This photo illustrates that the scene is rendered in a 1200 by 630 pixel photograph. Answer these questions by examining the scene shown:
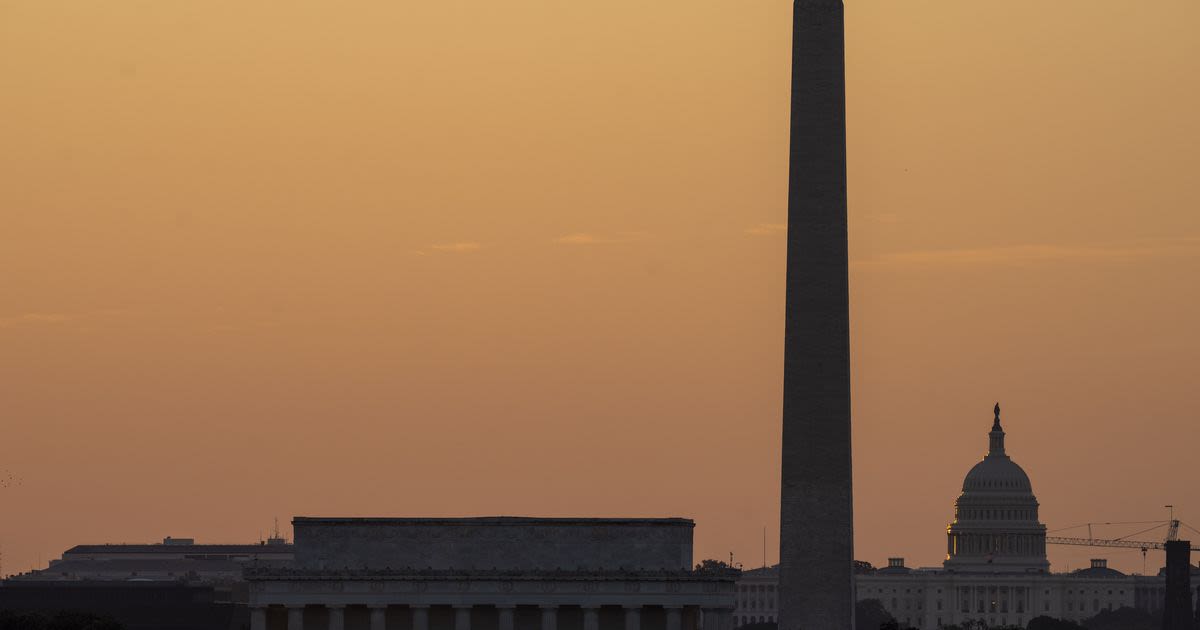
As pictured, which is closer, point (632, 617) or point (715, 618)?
point (632, 617)

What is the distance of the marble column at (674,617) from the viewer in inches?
6289

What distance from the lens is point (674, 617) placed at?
160 meters

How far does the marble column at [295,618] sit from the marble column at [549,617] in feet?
39.0

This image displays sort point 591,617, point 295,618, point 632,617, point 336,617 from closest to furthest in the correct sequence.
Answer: point 295,618
point 336,617
point 591,617
point 632,617

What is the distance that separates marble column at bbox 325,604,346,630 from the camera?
158 meters

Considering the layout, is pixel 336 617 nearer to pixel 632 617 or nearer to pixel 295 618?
pixel 295 618

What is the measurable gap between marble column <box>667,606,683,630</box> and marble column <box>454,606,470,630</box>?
32.5ft

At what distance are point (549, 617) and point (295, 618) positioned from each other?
12.5 metres

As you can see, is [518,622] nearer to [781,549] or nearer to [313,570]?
[313,570]

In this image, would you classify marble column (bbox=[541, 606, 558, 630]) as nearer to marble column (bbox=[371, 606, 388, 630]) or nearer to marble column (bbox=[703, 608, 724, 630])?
marble column (bbox=[703, 608, 724, 630])

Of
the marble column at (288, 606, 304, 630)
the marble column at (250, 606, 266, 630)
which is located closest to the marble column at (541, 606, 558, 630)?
the marble column at (288, 606, 304, 630)

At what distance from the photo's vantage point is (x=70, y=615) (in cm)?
18238

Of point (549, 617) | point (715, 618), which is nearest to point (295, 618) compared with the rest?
point (549, 617)

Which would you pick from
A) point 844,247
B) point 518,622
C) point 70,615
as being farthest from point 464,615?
point 844,247
